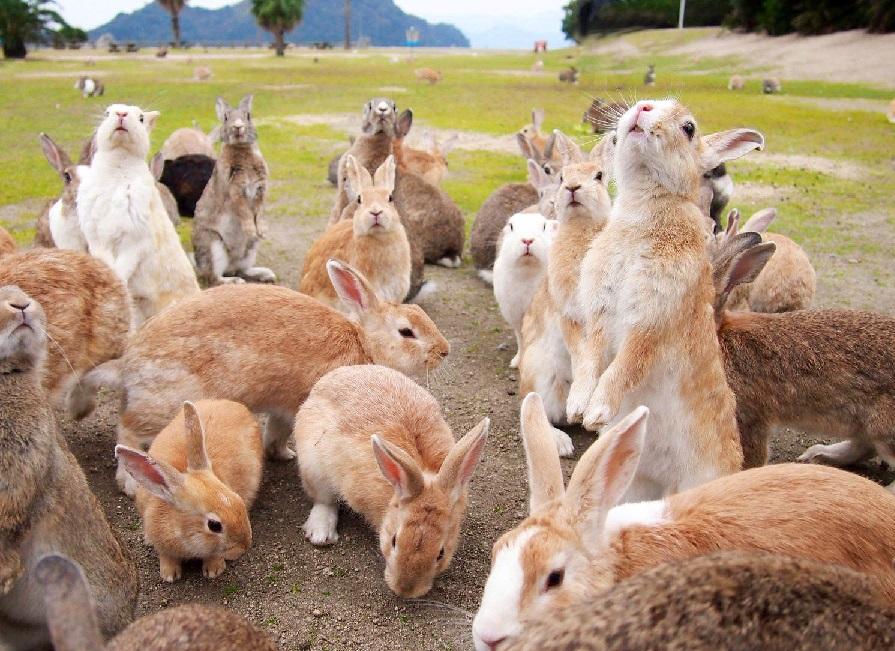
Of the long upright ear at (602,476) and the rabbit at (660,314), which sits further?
the rabbit at (660,314)

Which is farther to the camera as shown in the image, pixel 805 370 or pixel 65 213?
pixel 65 213

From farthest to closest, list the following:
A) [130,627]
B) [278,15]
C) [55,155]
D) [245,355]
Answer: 1. [278,15]
2. [55,155]
3. [245,355]
4. [130,627]

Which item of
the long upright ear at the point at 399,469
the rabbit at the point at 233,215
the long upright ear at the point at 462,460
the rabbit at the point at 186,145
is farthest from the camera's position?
the rabbit at the point at 186,145

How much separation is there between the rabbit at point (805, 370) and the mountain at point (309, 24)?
513ft

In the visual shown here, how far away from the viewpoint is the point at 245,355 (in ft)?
14.5

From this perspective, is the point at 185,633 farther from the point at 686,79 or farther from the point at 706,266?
the point at 686,79

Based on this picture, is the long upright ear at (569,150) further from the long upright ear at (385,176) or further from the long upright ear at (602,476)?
the long upright ear at (602,476)

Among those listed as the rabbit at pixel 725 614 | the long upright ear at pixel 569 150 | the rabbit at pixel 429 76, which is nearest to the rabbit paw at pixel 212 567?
the rabbit at pixel 725 614

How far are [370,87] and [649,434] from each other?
27950mm

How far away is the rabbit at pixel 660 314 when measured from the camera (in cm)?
367

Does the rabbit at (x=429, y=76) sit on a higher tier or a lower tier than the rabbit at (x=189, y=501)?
higher

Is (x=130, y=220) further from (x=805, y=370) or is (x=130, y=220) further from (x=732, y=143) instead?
(x=805, y=370)

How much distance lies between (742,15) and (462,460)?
37.5 meters

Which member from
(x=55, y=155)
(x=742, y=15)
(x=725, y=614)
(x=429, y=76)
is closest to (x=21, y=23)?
(x=429, y=76)
